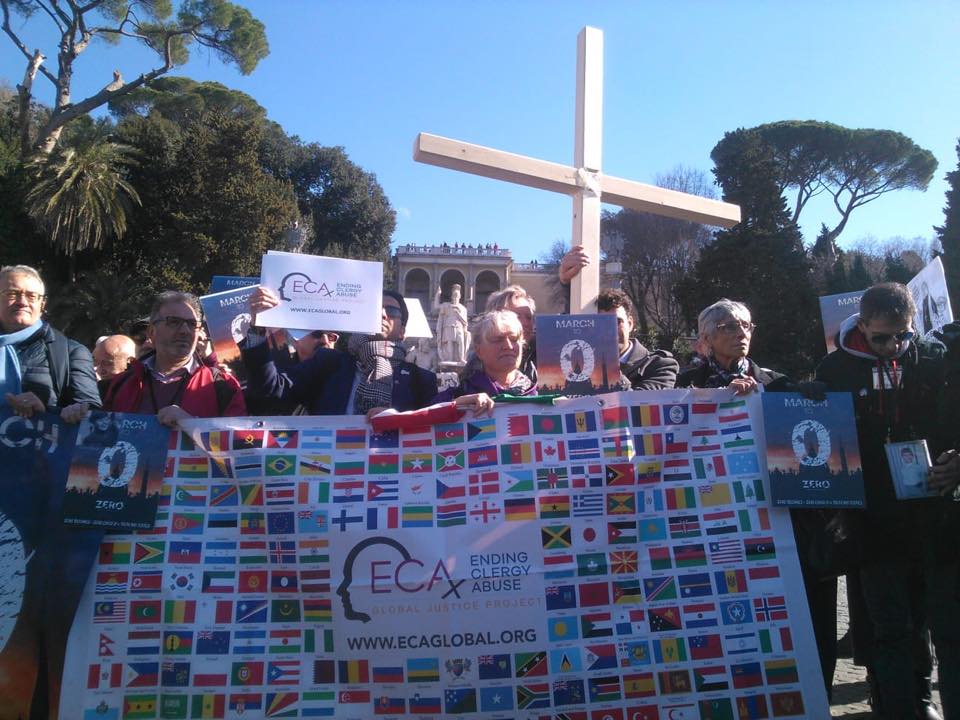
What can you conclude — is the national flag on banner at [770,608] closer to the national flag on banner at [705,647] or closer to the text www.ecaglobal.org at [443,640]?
the national flag on banner at [705,647]

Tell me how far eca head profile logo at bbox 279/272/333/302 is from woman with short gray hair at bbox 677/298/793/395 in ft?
6.04

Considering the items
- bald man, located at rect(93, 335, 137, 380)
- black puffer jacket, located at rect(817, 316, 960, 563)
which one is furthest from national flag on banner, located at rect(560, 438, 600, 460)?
bald man, located at rect(93, 335, 137, 380)

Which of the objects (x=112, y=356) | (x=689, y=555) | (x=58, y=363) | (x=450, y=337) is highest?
(x=450, y=337)

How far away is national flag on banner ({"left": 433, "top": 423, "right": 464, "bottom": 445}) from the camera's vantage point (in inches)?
141

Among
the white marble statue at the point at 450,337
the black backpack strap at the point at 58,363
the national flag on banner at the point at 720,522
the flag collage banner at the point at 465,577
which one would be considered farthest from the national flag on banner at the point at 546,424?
the white marble statue at the point at 450,337

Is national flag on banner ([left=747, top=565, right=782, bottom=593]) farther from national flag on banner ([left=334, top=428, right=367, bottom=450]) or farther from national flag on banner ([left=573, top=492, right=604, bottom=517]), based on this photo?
national flag on banner ([left=334, top=428, right=367, bottom=450])

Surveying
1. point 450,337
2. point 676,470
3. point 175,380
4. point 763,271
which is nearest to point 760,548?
point 676,470

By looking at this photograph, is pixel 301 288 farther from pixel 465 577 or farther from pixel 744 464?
pixel 744 464

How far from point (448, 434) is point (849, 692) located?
8.28 ft

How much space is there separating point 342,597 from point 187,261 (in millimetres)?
27426

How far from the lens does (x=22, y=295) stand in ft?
12.4

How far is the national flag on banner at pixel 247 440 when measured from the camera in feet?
11.8

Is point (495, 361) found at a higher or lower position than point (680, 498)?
higher

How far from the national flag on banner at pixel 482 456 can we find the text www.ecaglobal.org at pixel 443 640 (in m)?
0.68
